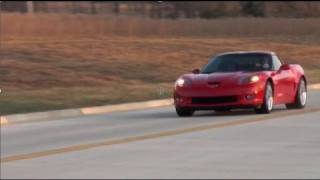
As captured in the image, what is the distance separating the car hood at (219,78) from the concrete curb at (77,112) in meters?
2.71

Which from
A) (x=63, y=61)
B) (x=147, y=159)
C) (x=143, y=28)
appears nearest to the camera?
(x=147, y=159)

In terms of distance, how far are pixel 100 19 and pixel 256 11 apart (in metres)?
14.9

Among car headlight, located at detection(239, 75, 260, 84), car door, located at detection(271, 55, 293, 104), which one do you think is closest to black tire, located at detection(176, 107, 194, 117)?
car headlight, located at detection(239, 75, 260, 84)

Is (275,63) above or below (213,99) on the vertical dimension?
above

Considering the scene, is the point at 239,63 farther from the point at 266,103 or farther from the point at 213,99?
the point at 213,99

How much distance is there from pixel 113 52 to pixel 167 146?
27.9m

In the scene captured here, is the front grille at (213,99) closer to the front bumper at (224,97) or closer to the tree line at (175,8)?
the front bumper at (224,97)

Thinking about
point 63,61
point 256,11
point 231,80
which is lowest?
point 256,11

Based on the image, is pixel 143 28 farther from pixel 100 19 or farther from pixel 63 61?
pixel 63 61

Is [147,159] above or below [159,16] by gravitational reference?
above

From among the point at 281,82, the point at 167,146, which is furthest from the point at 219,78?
the point at 167,146

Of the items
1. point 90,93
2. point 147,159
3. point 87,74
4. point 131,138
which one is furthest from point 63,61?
point 147,159

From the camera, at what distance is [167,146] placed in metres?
15.2

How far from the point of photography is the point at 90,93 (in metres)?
27.0
